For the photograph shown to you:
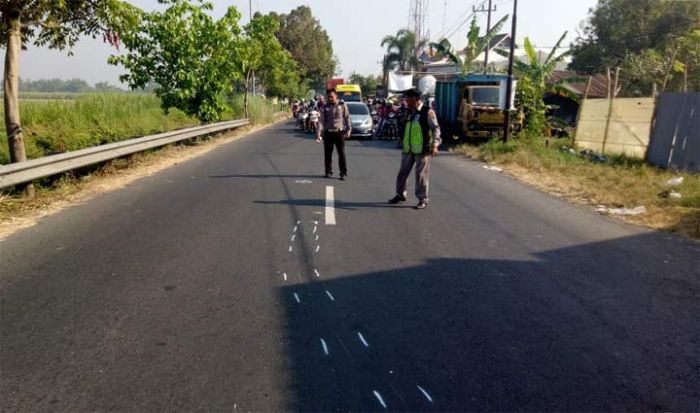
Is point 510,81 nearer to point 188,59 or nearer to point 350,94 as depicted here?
point 188,59

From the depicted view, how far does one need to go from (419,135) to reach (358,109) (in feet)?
52.2

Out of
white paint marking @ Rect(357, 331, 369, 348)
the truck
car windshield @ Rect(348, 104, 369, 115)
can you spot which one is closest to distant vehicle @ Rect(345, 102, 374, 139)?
car windshield @ Rect(348, 104, 369, 115)

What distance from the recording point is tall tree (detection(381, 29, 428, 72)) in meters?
66.4

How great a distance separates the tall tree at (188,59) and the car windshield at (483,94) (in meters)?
8.70

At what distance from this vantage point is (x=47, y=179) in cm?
990

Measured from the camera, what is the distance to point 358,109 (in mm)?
24125

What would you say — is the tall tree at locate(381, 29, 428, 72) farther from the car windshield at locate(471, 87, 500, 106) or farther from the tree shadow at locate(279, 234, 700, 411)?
the tree shadow at locate(279, 234, 700, 411)

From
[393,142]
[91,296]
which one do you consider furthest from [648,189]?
[393,142]

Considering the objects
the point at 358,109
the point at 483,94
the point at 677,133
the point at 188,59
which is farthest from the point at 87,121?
the point at 677,133

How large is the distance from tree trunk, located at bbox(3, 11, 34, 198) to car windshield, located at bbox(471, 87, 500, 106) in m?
14.5

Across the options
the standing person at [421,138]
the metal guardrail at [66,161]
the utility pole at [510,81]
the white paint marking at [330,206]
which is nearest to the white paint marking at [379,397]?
the white paint marking at [330,206]

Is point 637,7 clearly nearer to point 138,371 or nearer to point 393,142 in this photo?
point 393,142

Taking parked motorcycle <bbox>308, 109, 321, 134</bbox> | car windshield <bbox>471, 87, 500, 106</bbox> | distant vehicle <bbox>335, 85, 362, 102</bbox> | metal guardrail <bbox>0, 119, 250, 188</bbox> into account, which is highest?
car windshield <bbox>471, 87, 500, 106</bbox>

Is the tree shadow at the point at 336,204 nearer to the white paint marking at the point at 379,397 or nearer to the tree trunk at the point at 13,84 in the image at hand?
the tree trunk at the point at 13,84
